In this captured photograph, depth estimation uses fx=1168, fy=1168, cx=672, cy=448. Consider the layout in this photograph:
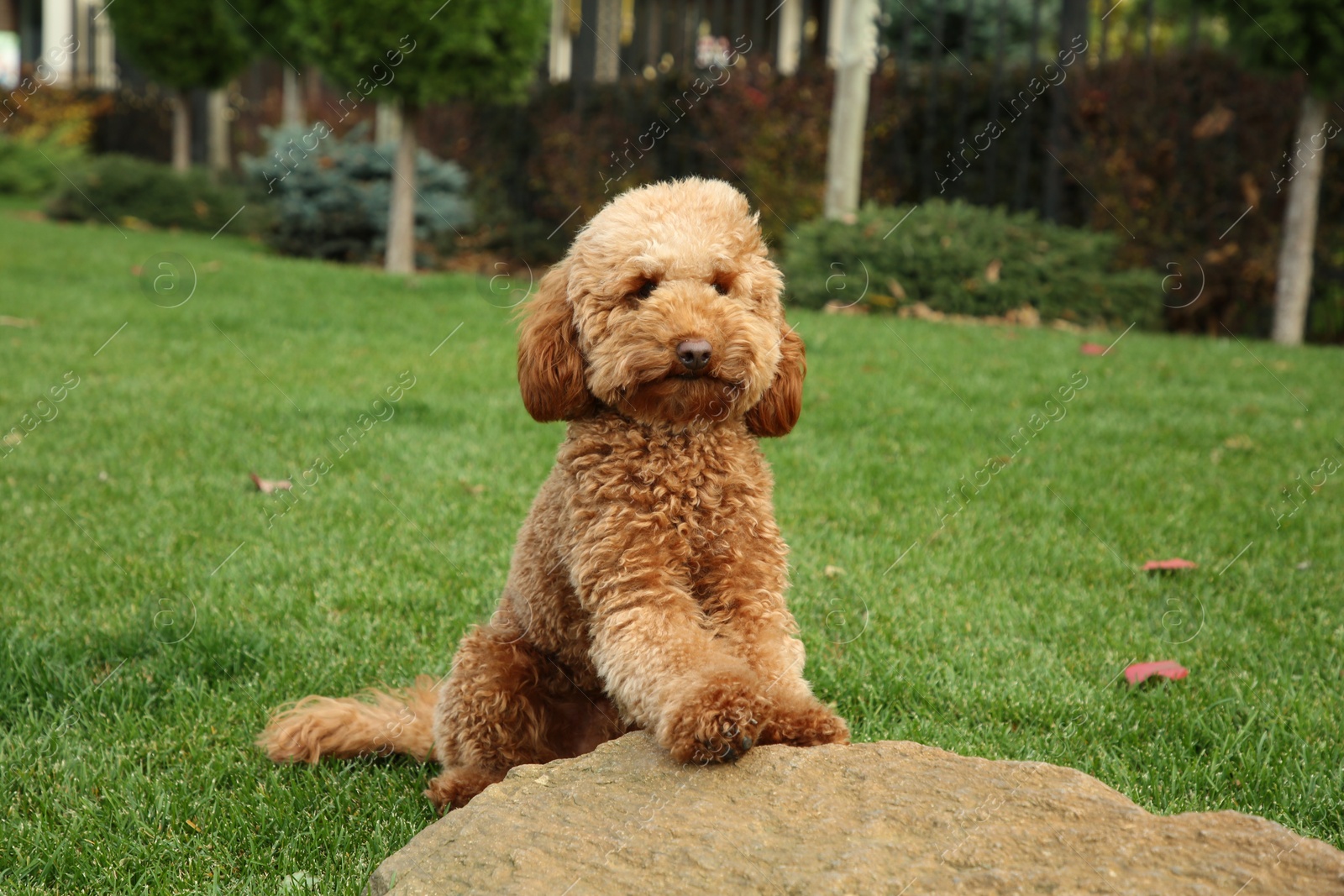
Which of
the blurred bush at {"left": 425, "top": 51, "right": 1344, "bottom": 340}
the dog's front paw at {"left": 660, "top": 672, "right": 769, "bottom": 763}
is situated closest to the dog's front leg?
the dog's front paw at {"left": 660, "top": 672, "right": 769, "bottom": 763}

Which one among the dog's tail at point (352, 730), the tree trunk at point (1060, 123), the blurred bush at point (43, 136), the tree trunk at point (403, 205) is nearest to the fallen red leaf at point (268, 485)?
the dog's tail at point (352, 730)

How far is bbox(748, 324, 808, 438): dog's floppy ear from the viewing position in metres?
2.77

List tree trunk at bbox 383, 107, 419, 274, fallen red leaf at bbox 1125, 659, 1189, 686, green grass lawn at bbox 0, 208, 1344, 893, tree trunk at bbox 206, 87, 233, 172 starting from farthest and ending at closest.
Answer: tree trunk at bbox 206, 87, 233, 172
tree trunk at bbox 383, 107, 419, 274
fallen red leaf at bbox 1125, 659, 1189, 686
green grass lawn at bbox 0, 208, 1344, 893

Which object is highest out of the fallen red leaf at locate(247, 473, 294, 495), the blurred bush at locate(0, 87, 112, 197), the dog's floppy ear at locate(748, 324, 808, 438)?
the blurred bush at locate(0, 87, 112, 197)

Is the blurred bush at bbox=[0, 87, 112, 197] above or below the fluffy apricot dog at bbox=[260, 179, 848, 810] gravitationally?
above

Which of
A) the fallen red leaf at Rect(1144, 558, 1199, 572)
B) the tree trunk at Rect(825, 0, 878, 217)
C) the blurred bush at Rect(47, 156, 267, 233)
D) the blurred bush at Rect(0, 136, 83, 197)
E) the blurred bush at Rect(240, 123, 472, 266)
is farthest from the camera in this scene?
the blurred bush at Rect(0, 136, 83, 197)

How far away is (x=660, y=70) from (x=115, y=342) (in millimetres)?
7641

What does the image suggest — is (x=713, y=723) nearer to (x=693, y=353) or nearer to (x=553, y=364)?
(x=693, y=353)

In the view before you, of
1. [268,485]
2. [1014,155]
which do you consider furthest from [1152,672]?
[1014,155]

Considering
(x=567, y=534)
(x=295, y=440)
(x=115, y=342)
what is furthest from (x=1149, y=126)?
(x=567, y=534)

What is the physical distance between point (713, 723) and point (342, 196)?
11.4 m

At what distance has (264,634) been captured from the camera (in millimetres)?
3771

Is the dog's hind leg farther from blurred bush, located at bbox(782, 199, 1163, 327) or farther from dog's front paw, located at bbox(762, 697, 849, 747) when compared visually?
blurred bush, located at bbox(782, 199, 1163, 327)

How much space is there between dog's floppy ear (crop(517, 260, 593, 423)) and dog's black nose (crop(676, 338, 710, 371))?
0.32 metres
